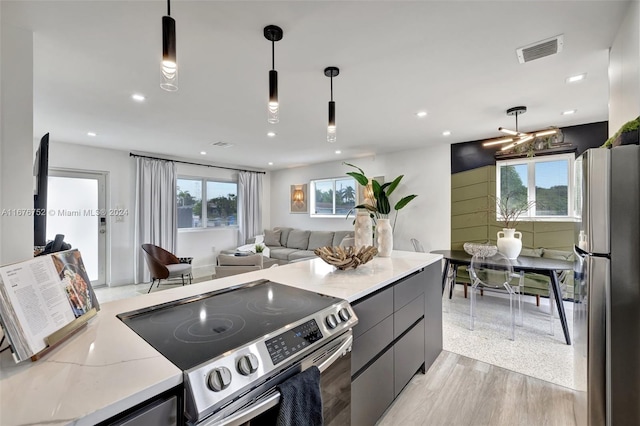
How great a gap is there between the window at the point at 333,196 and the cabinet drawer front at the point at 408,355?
414cm

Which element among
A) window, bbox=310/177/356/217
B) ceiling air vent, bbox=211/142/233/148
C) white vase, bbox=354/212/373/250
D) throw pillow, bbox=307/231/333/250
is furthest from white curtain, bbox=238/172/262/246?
white vase, bbox=354/212/373/250

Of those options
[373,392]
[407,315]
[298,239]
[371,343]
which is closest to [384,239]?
[407,315]

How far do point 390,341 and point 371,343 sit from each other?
0.83ft

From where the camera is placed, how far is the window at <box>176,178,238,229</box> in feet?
19.4

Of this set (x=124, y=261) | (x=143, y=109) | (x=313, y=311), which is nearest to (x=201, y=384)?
(x=313, y=311)

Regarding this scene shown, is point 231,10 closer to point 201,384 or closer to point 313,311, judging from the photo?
point 313,311

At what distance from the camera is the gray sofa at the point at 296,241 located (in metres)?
5.72

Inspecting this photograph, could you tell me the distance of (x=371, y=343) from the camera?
152 cm

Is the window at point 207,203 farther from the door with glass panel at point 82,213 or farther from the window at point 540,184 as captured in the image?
the window at point 540,184

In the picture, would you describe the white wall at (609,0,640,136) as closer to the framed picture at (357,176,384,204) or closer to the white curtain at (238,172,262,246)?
the framed picture at (357,176,384,204)

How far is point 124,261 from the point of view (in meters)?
5.04

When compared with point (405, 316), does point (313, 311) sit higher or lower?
higher

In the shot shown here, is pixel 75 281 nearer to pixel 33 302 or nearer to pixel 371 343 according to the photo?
pixel 33 302

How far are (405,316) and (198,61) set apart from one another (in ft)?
7.99
